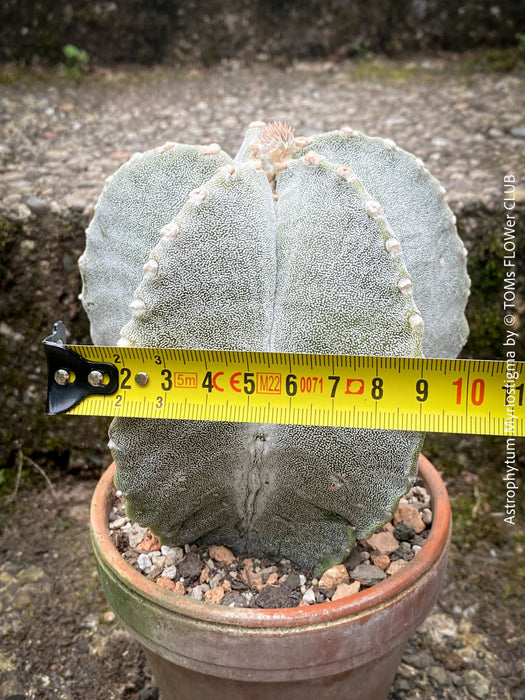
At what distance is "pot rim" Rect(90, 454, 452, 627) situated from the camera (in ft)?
3.60

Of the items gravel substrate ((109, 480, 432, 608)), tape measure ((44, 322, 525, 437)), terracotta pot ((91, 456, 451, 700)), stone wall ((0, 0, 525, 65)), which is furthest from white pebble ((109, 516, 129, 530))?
stone wall ((0, 0, 525, 65))

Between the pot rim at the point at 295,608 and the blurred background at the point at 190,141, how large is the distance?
0.59 meters

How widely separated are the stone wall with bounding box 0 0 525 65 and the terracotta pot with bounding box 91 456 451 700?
2.48 m

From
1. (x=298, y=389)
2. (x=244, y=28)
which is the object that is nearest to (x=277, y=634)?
(x=298, y=389)

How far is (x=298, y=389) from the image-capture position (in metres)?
1.04

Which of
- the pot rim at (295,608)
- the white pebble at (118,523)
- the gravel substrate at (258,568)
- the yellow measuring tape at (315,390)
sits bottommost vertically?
the white pebble at (118,523)

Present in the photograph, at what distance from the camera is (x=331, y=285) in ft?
3.54

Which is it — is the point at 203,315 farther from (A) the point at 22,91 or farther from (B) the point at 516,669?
(A) the point at 22,91

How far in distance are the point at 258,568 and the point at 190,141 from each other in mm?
1776

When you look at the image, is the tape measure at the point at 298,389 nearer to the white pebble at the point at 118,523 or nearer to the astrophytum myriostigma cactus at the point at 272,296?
the astrophytum myriostigma cactus at the point at 272,296

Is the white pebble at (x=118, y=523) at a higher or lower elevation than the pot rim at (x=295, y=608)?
lower

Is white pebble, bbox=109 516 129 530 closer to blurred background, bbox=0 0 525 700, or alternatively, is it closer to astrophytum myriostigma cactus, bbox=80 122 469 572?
astrophytum myriostigma cactus, bbox=80 122 469 572

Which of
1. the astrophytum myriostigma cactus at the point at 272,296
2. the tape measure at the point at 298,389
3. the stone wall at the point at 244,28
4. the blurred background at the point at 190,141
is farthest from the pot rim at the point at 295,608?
the stone wall at the point at 244,28

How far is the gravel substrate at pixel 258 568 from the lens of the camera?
1247 mm
